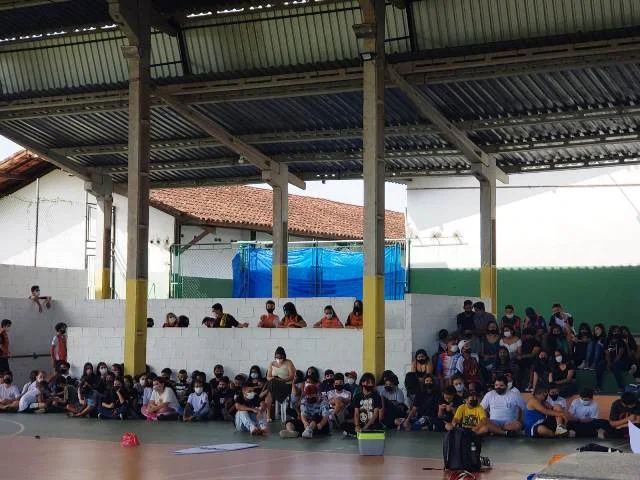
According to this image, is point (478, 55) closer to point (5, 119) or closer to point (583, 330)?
point (583, 330)

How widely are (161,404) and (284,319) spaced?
323cm

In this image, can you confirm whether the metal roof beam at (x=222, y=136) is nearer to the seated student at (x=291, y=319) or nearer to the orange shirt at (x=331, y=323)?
the seated student at (x=291, y=319)

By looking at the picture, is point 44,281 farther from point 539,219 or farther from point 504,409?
point 504,409

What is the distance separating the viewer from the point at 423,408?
1800cm

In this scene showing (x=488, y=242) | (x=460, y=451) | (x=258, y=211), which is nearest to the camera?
(x=460, y=451)

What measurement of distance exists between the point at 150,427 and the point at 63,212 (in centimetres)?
1927

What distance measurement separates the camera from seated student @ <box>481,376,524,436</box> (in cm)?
1666

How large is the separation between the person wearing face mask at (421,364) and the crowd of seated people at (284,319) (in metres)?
1.97

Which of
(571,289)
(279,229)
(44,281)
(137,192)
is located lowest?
(571,289)

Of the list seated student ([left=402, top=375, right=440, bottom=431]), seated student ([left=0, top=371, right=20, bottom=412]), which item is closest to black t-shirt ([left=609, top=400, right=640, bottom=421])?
seated student ([left=402, top=375, right=440, bottom=431])

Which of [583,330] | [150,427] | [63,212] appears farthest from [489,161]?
[63,212]

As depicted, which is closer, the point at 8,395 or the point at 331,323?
the point at 331,323

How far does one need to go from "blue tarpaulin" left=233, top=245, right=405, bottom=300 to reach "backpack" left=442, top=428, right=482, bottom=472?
19.4m

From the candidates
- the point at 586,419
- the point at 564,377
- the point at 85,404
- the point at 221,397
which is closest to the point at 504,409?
the point at 586,419
